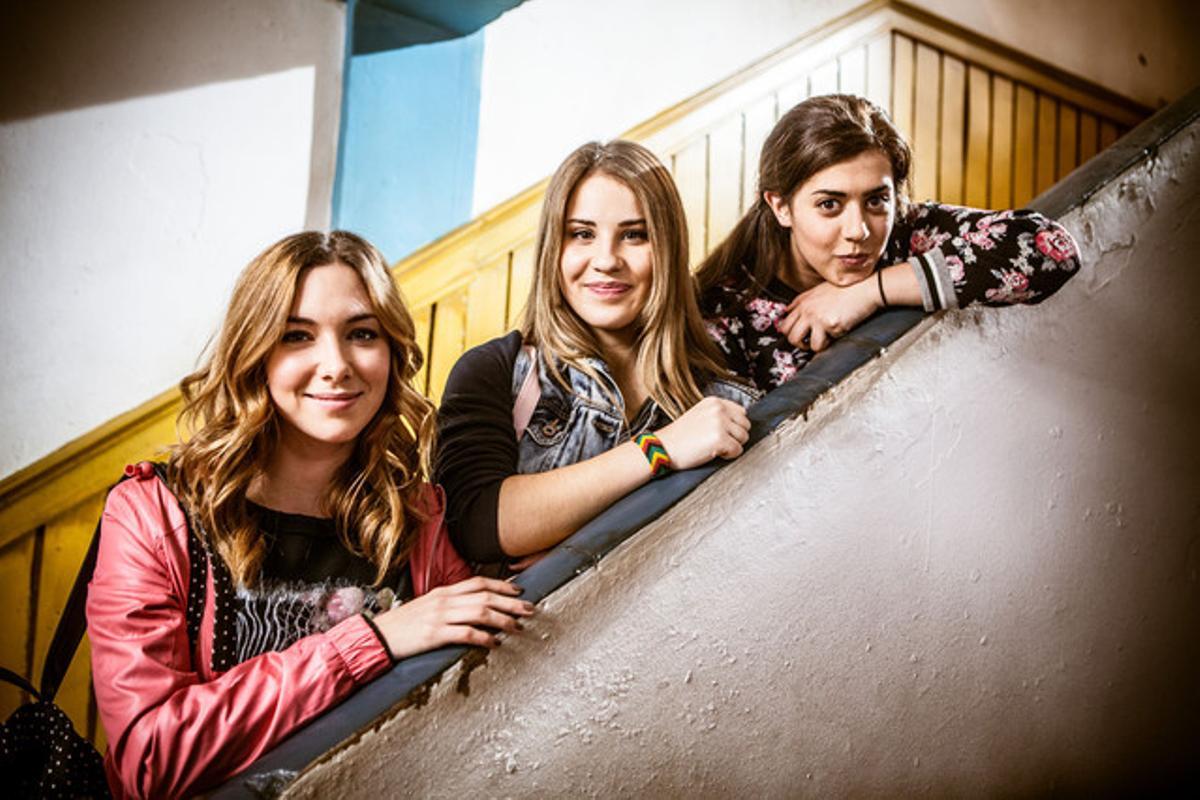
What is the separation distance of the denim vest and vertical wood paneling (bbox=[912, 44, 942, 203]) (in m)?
1.96

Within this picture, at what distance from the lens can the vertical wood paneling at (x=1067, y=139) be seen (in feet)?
11.1

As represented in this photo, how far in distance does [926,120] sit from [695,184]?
2.93 feet

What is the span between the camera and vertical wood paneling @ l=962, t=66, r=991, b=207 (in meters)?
3.17

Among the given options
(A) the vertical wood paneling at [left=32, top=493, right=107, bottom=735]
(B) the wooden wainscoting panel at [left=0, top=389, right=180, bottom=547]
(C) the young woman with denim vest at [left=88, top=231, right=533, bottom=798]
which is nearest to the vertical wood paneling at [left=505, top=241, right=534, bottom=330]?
(B) the wooden wainscoting panel at [left=0, top=389, right=180, bottom=547]

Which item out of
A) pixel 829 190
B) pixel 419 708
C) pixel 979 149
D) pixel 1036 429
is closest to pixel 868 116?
pixel 829 190

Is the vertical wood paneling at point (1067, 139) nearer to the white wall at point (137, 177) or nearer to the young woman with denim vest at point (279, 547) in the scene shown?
the white wall at point (137, 177)

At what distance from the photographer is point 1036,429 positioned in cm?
128

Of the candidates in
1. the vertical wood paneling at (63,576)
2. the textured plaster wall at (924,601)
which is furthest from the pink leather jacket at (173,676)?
the vertical wood paneling at (63,576)

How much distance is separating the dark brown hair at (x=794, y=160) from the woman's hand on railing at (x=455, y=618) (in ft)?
2.88

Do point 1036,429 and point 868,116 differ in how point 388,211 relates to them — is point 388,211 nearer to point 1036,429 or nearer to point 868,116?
point 868,116

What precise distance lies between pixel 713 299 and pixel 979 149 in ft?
6.43

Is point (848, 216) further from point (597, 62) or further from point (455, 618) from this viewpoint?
point (597, 62)

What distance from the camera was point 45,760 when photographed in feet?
3.53

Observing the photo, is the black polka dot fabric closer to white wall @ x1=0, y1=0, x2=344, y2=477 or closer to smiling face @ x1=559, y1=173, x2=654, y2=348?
smiling face @ x1=559, y1=173, x2=654, y2=348
